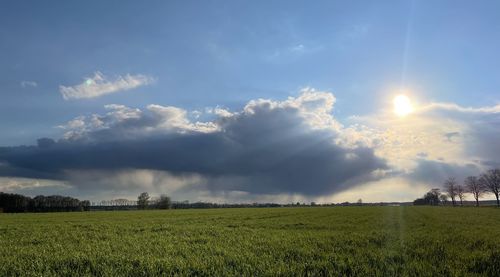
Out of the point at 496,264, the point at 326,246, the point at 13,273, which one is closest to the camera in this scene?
the point at 13,273

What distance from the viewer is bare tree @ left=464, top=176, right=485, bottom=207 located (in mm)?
154125

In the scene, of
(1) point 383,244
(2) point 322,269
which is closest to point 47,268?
(2) point 322,269

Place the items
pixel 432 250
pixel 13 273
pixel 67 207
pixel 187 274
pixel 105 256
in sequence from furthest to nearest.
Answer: pixel 67 207
pixel 432 250
pixel 105 256
pixel 13 273
pixel 187 274

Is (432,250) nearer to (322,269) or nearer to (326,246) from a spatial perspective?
(326,246)

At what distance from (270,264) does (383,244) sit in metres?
7.56

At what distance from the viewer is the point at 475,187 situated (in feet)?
522

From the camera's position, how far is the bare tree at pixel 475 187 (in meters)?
154

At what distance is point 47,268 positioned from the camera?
39.1 feet

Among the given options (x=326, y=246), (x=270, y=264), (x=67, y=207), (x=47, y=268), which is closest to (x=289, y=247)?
(x=326, y=246)

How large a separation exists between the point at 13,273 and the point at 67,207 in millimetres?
196209

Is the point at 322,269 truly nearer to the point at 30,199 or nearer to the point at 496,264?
the point at 496,264

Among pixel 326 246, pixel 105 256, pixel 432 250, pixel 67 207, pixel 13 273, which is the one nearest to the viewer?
pixel 13 273

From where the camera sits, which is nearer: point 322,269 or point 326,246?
point 322,269

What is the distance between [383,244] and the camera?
17.5 meters
